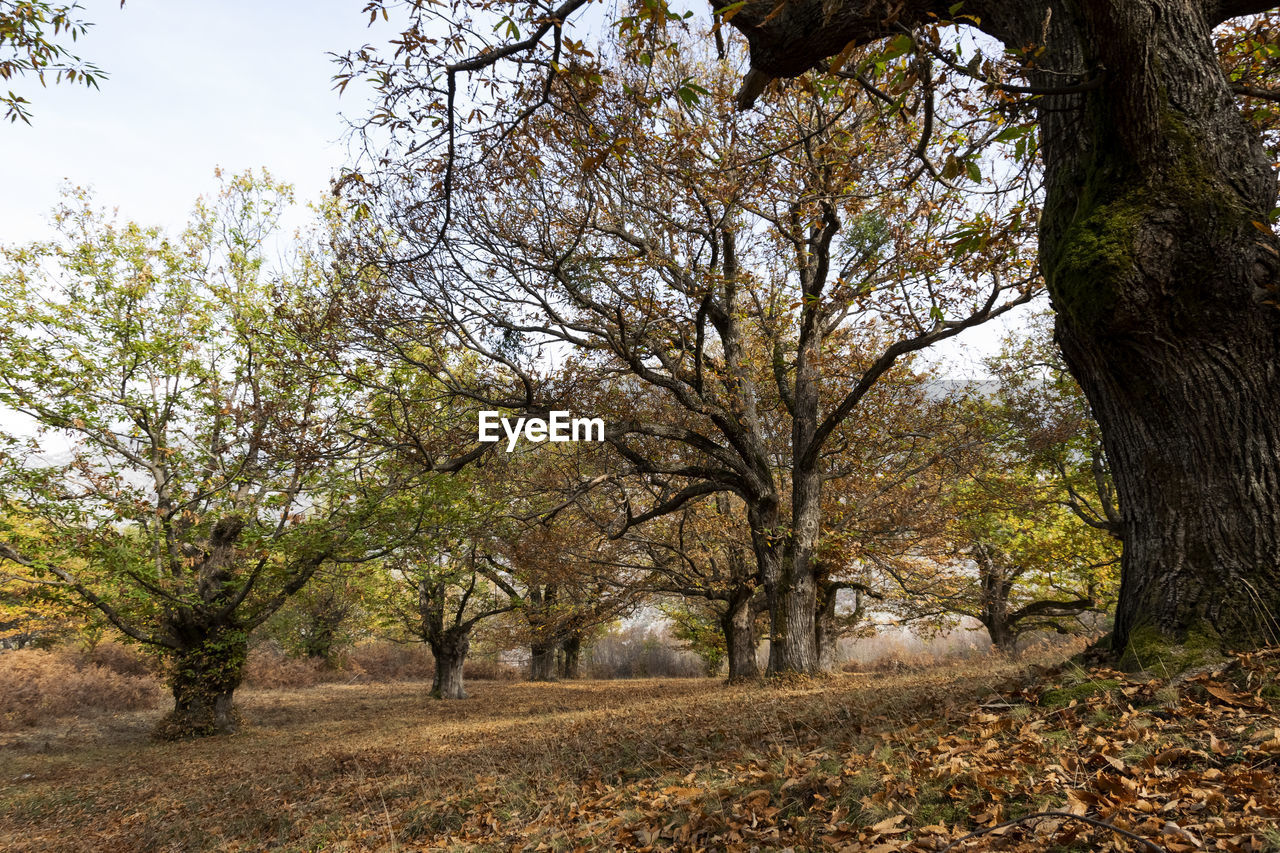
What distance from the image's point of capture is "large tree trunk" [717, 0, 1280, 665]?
359 centimetres

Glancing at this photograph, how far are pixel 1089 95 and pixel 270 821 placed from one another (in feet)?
30.2

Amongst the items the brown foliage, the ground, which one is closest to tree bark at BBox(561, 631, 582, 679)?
the brown foliage

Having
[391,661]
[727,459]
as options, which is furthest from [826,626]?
[391,661]

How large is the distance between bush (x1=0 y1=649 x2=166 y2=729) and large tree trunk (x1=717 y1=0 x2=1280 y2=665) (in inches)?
965

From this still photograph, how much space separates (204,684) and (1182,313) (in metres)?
19.1

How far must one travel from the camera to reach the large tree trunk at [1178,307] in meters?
3.59

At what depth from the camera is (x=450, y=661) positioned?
2159 centimetres

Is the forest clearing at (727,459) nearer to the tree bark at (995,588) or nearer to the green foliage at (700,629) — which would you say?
the tree bark at (995,588)

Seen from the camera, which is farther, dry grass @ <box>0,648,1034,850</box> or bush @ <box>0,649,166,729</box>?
bush @ <box>0,649,166,729</box>

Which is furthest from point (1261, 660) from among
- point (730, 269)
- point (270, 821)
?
point (730, 269)

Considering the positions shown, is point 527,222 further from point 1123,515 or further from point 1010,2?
point 1123,515

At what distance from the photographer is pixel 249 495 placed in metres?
15.9

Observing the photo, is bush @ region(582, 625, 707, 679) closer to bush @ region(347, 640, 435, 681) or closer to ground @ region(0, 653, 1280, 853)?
bush @ region(347, 640, 435, 681)

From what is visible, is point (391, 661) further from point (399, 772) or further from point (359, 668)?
point (399, 772)
